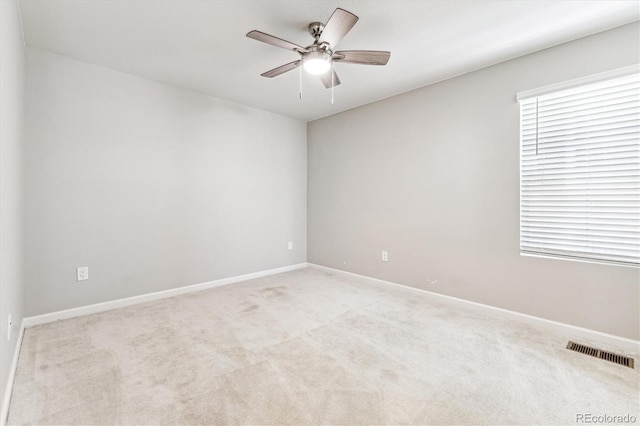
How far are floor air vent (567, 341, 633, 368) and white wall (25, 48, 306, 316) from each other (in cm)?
355

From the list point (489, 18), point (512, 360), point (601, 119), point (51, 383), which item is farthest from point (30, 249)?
point (601, 119)

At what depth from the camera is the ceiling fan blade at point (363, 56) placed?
2166 mm

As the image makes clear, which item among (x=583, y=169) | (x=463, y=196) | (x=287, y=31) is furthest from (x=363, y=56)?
(x=583, y=169)

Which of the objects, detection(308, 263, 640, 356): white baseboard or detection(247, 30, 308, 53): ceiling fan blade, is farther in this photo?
detection(308, 263, 640, 356): white baseboard

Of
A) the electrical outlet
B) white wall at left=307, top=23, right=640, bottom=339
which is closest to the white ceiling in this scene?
white wall at left=307, top=23, right=640, bottom=339

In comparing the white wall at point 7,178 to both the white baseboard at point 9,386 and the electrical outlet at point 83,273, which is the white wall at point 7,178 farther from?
the electrical outlet at point 83,273

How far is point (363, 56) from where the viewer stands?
2234 mm

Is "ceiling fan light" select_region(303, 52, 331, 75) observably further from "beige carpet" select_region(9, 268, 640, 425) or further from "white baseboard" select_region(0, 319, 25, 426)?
"white baseboard" select_region(0, 319, 25, 426)

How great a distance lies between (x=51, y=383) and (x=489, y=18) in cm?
386

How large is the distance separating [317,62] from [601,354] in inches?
120

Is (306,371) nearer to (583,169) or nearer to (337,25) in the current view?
(337,25)

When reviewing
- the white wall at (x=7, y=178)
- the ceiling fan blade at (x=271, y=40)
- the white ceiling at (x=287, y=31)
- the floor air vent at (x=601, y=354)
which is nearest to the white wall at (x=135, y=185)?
the white ceiling at (x=287, y=31)

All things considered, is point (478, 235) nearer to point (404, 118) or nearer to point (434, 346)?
point (434, 346)

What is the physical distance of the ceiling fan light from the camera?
7.15 feet
